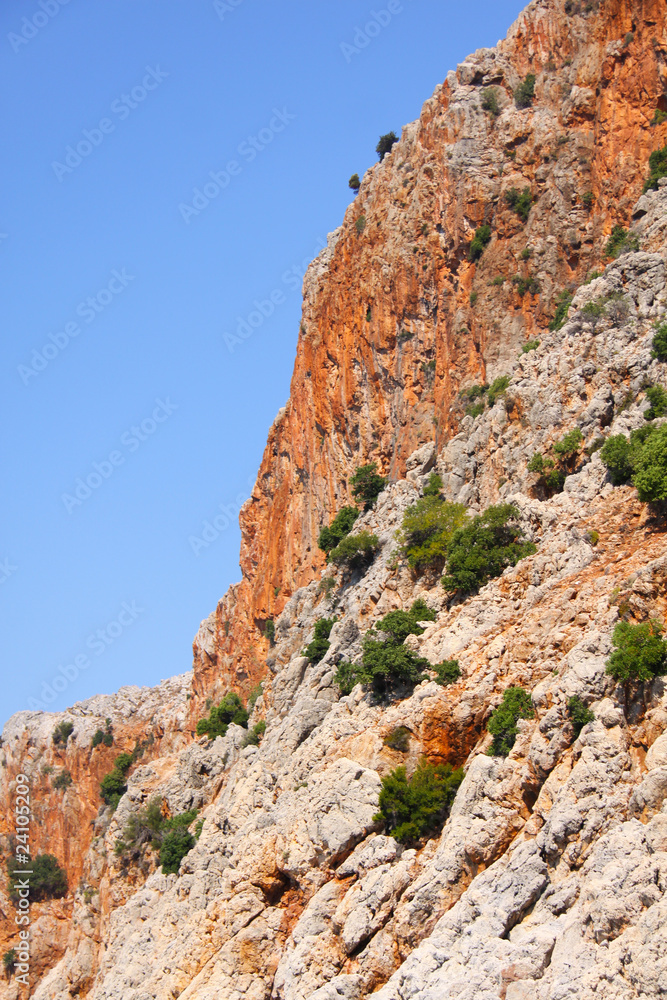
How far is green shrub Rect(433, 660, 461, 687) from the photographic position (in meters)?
32.9

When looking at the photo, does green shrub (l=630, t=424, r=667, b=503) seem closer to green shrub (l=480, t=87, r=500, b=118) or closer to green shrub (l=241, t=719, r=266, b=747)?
green shrub (l=241, t=719, r=266, b=747)

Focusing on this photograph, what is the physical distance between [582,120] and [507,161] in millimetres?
4398

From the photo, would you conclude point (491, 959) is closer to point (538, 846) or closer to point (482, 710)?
point (538, 846)

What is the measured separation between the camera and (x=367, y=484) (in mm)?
55875

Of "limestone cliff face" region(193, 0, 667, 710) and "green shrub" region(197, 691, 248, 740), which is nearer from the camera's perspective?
"limestone cliff face" region(193, 0, 667, 710)

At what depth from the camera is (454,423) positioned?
49719 mm

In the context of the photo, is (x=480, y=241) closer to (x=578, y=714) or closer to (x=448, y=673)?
(x=448, y=673)

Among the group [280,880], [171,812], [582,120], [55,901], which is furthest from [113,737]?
[582,120]

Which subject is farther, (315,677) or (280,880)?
(315,677)

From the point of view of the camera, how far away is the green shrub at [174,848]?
49.6 m

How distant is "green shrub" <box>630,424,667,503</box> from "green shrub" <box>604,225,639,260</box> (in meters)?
14.7

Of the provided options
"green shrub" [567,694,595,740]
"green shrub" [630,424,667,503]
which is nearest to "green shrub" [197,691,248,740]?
"green shrub" [630,424,667,503]

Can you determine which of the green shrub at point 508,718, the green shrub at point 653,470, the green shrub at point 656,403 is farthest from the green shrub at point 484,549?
the green shrub at point 508,718

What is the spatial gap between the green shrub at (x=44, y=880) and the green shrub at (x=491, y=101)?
62.5 meters
